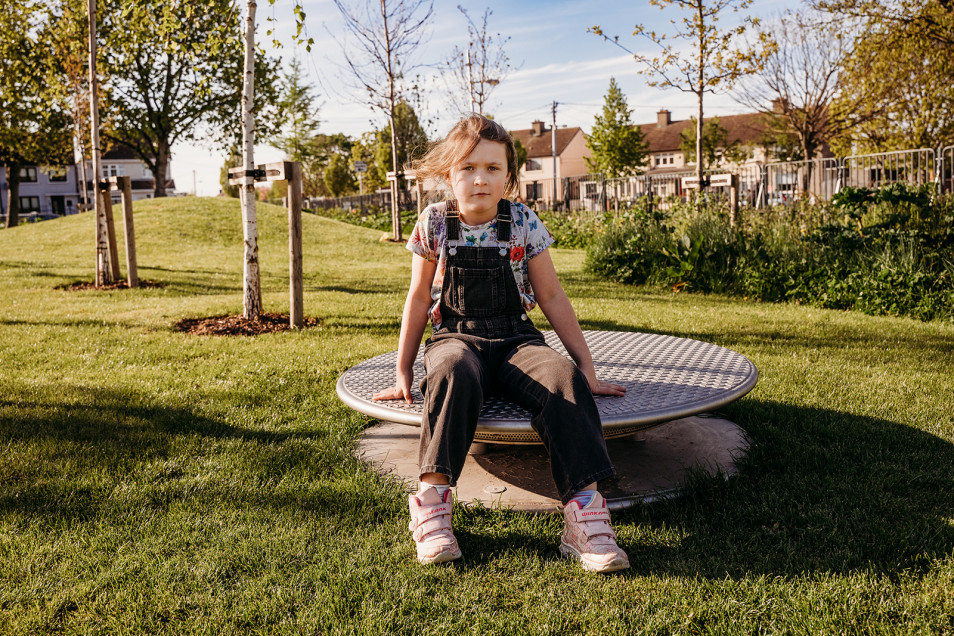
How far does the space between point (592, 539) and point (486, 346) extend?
2.71 feet

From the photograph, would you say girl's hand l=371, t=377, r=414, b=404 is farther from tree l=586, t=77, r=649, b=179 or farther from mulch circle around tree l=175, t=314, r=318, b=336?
tree l=586, t=77, r=649, b=179

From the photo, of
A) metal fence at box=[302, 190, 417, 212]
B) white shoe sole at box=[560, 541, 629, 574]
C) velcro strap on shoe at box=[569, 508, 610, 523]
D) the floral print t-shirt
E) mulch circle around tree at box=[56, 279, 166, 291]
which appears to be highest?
metal fence at box=[302, 190, 417, 212]

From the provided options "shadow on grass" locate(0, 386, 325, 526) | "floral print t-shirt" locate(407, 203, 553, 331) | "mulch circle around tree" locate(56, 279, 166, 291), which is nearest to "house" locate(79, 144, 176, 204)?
"mulch circle around tree" locate(56, 279, 166, 291)

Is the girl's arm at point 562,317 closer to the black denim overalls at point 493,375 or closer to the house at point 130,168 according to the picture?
the black denim overalls at point 493,375

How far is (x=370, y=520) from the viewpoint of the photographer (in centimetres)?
254

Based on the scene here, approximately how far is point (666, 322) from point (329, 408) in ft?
11.5

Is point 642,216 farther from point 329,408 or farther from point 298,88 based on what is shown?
point 298,88

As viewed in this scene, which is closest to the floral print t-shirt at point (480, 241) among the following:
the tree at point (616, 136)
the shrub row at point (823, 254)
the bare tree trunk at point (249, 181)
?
the bare tree trunk at point (249, 181)

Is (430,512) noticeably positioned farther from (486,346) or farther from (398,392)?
(486,346)

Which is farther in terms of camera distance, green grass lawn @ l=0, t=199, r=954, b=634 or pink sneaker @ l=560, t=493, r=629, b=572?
pink sneaker @ l=560, t=493, r=629, b=572

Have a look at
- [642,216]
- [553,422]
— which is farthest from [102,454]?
[642,216]

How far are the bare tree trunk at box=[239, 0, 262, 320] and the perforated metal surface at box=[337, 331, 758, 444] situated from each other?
319 cm

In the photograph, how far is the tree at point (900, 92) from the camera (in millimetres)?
19547

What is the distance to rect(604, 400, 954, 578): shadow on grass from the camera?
7.17 ft
